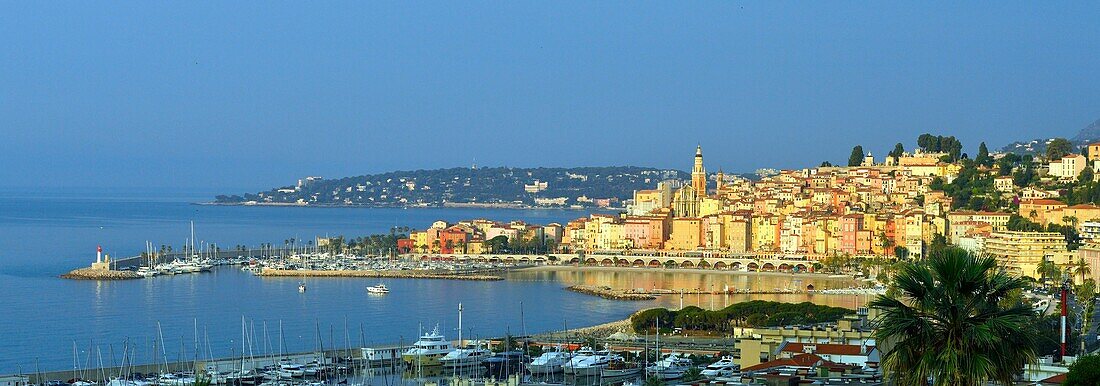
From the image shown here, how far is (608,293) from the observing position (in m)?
41.0

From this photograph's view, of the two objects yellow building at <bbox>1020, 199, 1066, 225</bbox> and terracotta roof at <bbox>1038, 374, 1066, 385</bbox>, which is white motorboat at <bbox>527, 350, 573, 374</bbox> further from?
yellow building at <bbox>1020, 199, 1066, 225</bbox>

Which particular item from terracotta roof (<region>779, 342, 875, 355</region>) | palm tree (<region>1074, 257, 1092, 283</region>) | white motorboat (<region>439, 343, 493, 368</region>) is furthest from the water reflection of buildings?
terracotta roof (<region>779, 342, 875, 355</region>)

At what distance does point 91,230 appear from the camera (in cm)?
8100

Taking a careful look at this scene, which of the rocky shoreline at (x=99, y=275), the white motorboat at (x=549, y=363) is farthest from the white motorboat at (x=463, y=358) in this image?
the rocky shoreline at (x=99, y=275)

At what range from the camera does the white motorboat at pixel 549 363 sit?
19.2 m

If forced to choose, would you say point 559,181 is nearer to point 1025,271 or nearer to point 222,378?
point 1025,271

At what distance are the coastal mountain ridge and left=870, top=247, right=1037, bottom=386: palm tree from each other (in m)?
126

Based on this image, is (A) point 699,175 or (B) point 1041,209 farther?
(A) point 699,175

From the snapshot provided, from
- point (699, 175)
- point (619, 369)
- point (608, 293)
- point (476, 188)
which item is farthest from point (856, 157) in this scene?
point (476, 188)

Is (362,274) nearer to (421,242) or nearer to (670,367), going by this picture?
(421,242)

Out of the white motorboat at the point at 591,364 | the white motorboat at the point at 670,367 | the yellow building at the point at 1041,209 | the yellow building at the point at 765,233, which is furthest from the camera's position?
the yellow building at the point at 765,233

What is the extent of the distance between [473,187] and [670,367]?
4931 inches

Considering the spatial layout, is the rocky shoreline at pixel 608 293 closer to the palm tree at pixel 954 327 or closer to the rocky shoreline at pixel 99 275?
the rocky shoreline at pixel 99 275

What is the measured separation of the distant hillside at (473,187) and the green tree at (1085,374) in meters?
126
